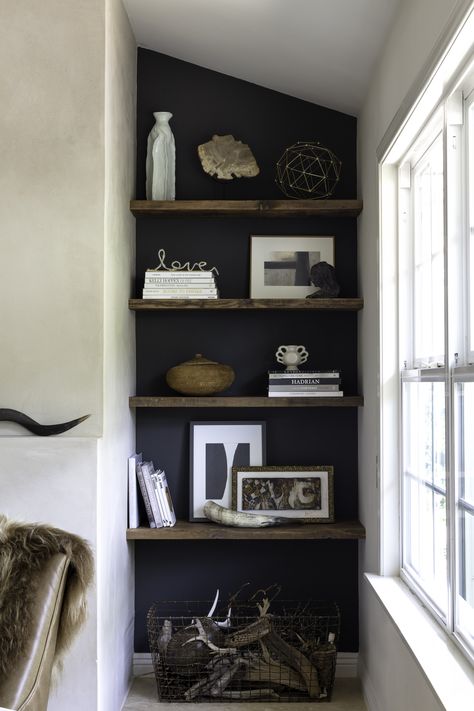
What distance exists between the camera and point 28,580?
195 centimetres

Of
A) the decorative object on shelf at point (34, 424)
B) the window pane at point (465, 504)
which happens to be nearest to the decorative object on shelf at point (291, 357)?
the decorative object on shelf at point (34, 424)

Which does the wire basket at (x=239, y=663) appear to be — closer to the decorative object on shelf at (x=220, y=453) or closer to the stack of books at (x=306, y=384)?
→ the decorative object on shelf at (x=220, y=453)

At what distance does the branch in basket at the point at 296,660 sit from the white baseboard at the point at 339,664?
342 millimetres

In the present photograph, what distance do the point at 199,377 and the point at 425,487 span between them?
48.1 inches

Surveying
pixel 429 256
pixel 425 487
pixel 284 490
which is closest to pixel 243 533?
pixel 284 490

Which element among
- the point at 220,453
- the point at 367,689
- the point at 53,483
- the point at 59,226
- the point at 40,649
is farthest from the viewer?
the point at 220,453

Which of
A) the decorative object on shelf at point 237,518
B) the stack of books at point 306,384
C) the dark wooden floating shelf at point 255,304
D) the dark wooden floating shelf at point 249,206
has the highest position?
the dark wooden floating shelf at point 249,206

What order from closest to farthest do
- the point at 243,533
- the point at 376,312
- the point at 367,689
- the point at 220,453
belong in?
the point at 376,312
the point at 367,689
the point at 243,533
the point at 220,453

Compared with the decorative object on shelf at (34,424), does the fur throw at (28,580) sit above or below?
below

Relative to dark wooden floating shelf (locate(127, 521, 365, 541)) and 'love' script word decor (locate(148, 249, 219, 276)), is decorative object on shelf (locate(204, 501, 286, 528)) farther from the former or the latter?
'love' script word decor (locate(148, 249, 219, 276))

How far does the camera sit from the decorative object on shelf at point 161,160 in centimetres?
377

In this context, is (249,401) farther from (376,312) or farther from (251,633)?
(251,633)

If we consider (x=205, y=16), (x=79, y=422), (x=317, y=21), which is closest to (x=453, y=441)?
(x=79, y=422)

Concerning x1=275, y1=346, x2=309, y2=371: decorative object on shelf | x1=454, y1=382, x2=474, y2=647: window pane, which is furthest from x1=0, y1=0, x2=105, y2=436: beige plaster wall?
x1=454, y1=382, x2=474, y2=647: window pane
